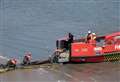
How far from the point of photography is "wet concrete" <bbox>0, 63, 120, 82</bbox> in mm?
28969

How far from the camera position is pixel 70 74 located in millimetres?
30719

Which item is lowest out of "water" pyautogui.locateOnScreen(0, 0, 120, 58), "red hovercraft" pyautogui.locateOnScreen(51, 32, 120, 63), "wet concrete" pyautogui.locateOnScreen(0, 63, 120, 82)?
"wet concrete" pyautogui.locateOnScreen(0, 63, 120, 82)

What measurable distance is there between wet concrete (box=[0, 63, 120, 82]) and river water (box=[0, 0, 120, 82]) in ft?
24.9

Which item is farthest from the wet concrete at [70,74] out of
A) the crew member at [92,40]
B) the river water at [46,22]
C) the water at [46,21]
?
the water at [46,21]

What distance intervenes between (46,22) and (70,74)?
25270 millimetres

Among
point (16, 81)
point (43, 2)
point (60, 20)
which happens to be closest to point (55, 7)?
point (43, 2)

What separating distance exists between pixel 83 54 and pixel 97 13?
82.4 ft

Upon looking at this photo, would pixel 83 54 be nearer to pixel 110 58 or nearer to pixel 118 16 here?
pixel 110 58

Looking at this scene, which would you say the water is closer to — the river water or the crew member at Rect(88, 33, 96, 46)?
the river water

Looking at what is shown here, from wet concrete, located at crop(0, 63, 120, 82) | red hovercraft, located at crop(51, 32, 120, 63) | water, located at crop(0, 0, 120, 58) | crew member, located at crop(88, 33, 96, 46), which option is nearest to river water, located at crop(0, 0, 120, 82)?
water, located at crop(0, 0, 120, 58)

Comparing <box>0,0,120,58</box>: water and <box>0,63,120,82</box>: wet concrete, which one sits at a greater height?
<box>0,0,120,58</box>: water

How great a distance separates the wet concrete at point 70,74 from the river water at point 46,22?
7.58 meters

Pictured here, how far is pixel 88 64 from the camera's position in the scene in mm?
34469

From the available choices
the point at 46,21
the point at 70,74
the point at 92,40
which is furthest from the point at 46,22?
the point at 70,74
